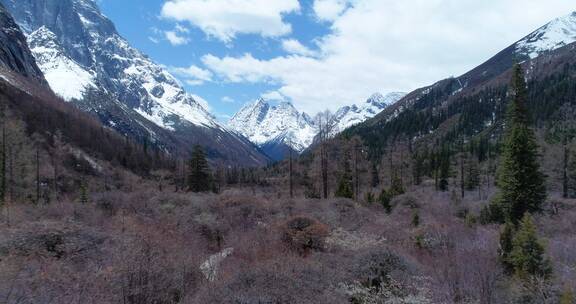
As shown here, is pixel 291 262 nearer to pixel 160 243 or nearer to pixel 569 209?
pixel 160 243

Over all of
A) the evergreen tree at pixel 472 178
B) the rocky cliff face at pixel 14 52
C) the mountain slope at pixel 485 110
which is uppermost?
the rocky cliff face at pixel 14 52

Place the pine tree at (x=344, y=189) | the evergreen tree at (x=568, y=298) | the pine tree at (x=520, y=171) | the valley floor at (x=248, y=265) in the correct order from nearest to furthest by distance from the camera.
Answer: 1. the evergreen tree at (x=568, y=298)
2. the valley floor at (x=248, y=265)
3. the pine tree at (x=520, y=171)
4. the pine tree at (x=344, y=189)

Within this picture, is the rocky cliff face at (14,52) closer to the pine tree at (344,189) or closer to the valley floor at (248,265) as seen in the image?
the pine tree at (344,189)

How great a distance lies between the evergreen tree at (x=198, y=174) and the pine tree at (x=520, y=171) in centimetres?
3196

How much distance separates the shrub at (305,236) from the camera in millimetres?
16734

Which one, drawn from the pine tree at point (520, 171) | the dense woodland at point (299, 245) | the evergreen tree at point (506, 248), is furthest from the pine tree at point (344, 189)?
the evergreen tree at point (506, 248)

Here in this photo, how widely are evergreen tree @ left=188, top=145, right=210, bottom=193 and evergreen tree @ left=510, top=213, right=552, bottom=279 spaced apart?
128ft

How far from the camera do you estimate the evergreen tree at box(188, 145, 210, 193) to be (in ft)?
160

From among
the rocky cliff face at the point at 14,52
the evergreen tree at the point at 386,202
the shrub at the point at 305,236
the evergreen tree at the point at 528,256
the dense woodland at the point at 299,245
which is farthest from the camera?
the rocky cliff face at the point at 14,52

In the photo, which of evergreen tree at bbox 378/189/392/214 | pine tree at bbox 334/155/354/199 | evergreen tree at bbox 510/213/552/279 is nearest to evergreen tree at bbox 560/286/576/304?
evergreen tree at bbox 510/213/552/279

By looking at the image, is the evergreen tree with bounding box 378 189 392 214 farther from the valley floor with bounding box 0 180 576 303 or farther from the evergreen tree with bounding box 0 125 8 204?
the evergreen tree with bounding box 0 125 8 204

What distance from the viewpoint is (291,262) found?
37.2 ft

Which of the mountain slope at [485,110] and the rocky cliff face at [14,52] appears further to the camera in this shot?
the rocky cliff face at [14,52]

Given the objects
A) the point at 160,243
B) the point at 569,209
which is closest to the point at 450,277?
the point at 160,243
